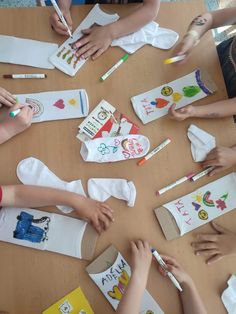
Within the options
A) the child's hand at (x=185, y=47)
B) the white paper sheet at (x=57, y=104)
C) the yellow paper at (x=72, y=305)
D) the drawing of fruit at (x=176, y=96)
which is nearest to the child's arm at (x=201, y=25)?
the child's hand at (x=185, y=47)

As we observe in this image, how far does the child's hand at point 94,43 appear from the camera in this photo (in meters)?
0.96

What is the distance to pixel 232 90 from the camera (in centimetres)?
106

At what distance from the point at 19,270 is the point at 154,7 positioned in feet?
2.69

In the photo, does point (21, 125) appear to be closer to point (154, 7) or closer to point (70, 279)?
point (70, 279)

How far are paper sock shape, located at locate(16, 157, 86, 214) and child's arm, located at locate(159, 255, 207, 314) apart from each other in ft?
0.91

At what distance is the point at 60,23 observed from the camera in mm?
953

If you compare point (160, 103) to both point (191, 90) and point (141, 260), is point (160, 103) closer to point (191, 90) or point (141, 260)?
point (191, 90)

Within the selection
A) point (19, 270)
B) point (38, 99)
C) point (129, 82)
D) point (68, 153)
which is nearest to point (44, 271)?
point (19, 270)

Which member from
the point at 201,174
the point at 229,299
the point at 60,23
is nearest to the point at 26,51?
the point at 60,23

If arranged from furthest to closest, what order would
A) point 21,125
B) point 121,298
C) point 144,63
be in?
point 144,63 → point 21,125 → point 121,298

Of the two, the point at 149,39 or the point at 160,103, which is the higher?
the point at 149,39

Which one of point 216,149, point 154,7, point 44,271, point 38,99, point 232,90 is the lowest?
point 44,271

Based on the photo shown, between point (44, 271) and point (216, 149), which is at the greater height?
point (216, 149)

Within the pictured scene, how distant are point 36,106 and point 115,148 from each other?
25 centimetres
